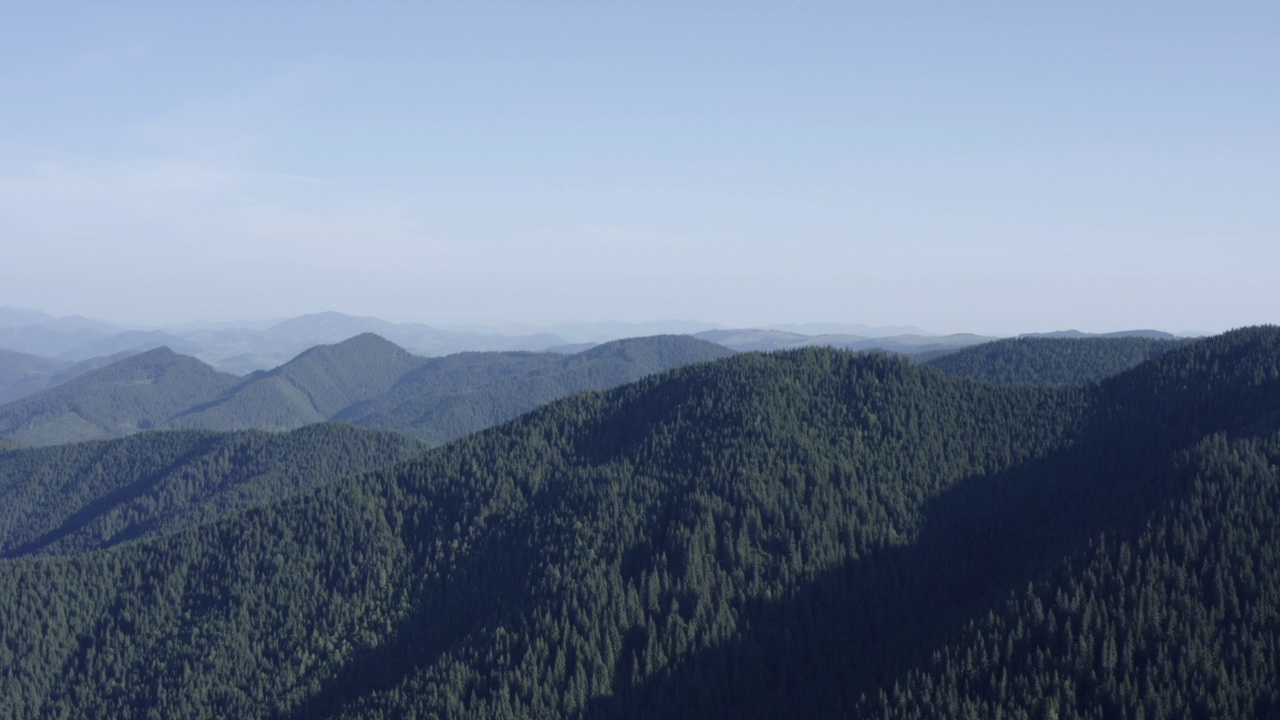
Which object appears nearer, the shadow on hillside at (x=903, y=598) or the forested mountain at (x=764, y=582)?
the forested mountain at (x=764, y=582)

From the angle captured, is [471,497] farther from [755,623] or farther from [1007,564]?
[1007,564]

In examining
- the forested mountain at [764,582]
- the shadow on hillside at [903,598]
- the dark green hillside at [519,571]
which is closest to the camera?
the forested mountain at [764,582]

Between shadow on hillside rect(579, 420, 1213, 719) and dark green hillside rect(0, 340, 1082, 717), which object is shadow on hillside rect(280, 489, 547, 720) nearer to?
dark green hillside rect(0, 340, 1082, 717)

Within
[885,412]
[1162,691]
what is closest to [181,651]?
[885,412]

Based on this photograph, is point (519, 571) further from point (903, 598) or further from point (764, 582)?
point (903, 598)


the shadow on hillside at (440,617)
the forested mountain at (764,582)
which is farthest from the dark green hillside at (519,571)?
the forested mountain at (764,582)

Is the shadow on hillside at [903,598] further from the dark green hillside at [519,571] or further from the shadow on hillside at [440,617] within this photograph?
the shadow on hillside at [440,617]
